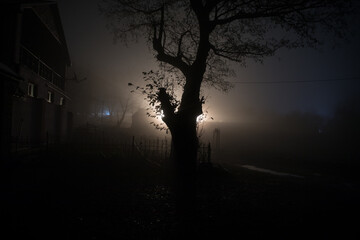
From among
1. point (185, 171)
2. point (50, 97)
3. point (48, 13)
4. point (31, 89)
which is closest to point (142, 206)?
point (185, 171)

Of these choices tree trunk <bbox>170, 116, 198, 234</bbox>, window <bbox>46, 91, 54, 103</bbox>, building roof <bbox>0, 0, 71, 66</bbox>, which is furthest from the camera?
window <bbox>46, 91, 54, 103</bbox>

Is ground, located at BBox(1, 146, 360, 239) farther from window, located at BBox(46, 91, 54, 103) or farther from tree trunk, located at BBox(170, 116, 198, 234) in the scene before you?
window, located at BBox(46, 91, 54, 103)

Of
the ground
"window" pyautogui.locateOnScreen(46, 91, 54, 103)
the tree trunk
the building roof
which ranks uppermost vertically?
the building roof

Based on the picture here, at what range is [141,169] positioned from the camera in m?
12.6

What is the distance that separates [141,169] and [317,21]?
10.4 metres

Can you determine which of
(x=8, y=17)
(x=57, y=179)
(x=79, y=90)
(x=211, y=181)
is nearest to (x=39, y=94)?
(x=8, y=17)

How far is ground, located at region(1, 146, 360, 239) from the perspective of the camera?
536 cm

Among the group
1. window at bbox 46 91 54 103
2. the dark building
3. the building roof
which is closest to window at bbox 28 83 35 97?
the dark building

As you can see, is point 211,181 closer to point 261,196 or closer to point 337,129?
point 261,196

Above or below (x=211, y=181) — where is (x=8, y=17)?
above

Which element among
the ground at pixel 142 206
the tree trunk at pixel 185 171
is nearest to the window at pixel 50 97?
the ground at pixel 142 206

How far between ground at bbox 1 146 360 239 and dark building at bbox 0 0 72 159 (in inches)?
125

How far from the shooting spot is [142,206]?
711 cm

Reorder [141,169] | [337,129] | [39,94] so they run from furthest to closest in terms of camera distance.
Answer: [337,129] < [39,94] < [141,169]
